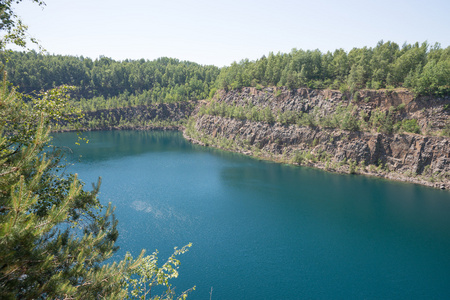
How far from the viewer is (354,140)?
6144 cm

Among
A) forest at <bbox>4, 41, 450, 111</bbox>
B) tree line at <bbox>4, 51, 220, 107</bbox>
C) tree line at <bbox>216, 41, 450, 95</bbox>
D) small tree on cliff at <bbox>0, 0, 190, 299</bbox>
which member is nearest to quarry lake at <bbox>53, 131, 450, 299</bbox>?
small tree on cliff at <bbox>0, 0, 190, 299</bbox>

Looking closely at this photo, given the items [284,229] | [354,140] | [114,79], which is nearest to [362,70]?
[354,140]

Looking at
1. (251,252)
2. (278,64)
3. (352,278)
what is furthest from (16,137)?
(278,64)

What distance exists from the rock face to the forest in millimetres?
3365

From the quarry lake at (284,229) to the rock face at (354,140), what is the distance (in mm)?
5206

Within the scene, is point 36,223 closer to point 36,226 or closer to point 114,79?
point 36,226

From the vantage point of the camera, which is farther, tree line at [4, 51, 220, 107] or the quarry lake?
tree line at [4, 51, 220, 107]

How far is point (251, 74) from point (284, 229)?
72.3 meters

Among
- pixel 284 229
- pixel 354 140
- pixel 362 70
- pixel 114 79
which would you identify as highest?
pixel 362 70

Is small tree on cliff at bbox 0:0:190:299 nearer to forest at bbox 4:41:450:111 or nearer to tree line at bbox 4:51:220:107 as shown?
forest at bbox 4:41:450:111

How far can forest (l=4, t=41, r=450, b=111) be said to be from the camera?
61.8m

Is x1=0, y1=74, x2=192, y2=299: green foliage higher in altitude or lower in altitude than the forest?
lower

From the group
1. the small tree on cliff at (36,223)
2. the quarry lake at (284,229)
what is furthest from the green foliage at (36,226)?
the quarry lake at (284,229)

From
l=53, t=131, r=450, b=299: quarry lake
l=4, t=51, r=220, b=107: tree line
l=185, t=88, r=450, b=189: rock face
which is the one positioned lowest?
l=53, t=131, r=450, b=299: quarry lake
